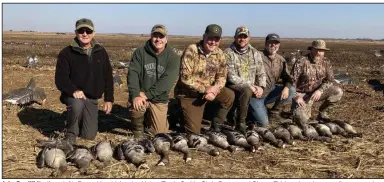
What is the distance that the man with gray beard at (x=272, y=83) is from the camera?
22.9ft

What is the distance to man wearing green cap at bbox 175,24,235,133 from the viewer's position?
627cm

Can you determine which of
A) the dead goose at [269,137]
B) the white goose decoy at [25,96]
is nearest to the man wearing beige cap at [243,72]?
the dead goose at [269,137]

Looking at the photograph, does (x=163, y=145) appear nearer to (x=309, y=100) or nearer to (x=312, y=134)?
(x=312, y=134)

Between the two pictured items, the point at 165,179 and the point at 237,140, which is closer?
the point at 165,179

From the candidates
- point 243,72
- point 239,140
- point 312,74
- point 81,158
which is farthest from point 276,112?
point 81,158

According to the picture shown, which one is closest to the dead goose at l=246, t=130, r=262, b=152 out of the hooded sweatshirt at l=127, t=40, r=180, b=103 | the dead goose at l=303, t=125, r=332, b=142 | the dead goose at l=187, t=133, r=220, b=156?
the dead goose at l=187, t=133, r=220, b=156

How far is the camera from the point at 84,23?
222 inches

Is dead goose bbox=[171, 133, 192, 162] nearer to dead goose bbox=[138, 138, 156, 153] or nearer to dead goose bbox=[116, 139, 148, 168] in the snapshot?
dead goose bbox=[138, 138, 156, 153]

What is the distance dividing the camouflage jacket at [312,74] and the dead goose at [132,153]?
3312 mm

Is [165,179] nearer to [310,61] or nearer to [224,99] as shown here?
[224,99]

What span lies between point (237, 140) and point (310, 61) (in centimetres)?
235

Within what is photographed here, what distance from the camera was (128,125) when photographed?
23.3 ft

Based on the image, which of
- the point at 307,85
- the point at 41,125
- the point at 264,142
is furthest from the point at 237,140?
the point at 41,125

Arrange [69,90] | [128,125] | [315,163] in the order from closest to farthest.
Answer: [315,163] < [69,90] < [128,125]
